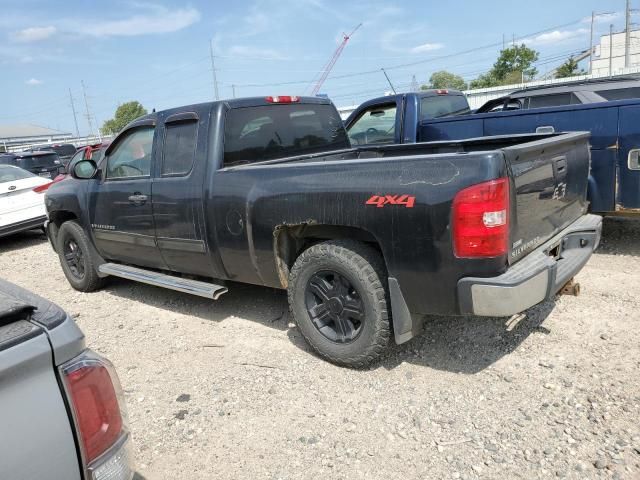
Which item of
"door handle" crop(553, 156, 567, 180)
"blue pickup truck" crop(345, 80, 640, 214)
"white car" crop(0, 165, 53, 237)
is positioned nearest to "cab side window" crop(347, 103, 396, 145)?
"blue pickup truck" crop(345, 80, 640, 214)

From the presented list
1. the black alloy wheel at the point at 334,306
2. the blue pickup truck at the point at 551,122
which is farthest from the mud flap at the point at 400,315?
the blue pickup truck at the point at 551,122

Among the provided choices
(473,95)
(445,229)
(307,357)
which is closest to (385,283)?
(445,229)

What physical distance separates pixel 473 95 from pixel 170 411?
982 inches

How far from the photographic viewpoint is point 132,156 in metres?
4.99

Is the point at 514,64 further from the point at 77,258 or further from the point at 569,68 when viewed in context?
the point at 77,258

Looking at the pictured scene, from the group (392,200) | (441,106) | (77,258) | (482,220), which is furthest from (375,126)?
(482,220)

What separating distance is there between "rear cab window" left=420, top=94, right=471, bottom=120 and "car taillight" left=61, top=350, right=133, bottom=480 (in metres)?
6.13

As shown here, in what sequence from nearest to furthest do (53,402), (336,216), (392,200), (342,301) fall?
(53,402), (392,200), (336,216), (342,301)

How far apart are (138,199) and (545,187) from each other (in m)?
3.41

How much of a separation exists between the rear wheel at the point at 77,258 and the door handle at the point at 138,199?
3.90 feet

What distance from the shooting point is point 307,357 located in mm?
3838

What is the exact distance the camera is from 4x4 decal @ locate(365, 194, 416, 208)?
9.78 feet

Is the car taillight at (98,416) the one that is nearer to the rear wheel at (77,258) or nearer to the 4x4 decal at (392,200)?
the 4x4 decal at (392,200)

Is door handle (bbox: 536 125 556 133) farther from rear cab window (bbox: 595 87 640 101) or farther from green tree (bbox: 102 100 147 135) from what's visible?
green tree (bbox: 102 100 147 135)
